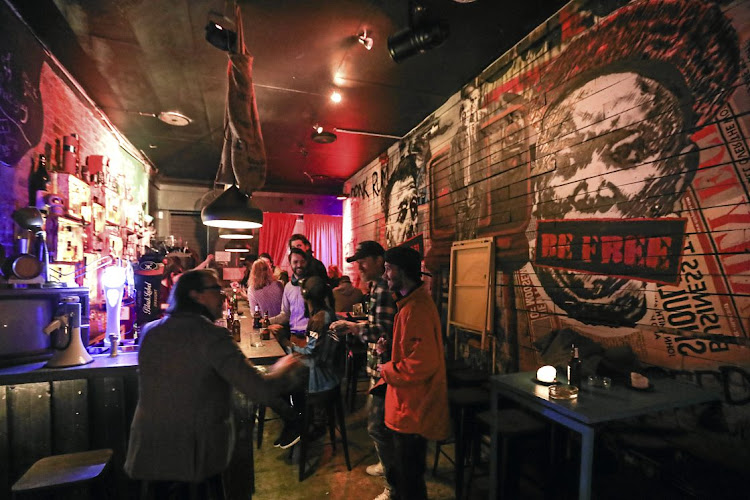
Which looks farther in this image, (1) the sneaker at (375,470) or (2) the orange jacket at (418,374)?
(1) the sneaker at (375,470)

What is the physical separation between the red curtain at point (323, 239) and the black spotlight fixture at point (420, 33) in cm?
782

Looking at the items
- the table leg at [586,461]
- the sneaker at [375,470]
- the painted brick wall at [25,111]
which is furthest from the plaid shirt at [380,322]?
the painted brick wall at [25,111]

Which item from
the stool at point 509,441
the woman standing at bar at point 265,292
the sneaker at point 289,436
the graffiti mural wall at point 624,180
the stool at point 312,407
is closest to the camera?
the graffiti mural wall at point 624,180

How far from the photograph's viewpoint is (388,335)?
2.85 m

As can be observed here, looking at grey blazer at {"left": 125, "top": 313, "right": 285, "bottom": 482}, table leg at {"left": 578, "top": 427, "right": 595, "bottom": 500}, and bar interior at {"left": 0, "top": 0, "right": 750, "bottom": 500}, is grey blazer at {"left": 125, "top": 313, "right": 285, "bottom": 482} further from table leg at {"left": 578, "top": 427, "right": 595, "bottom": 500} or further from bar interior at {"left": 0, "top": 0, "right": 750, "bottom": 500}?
table leg at {"left": 578, "top": 427, "right": 595, "bottom": 500}

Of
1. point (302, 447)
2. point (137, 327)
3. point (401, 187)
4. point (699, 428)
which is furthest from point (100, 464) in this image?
point (401, 187)

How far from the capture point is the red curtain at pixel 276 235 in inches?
419

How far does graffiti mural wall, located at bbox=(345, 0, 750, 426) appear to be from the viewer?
210cm

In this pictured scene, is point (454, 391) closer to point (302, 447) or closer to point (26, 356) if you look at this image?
Answer: point (302, 447)

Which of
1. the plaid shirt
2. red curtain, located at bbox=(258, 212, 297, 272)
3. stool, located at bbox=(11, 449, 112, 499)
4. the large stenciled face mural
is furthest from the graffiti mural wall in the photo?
red curtain, located at bbox=(258, 212, 297, 272)

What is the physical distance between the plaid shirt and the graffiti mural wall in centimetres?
145

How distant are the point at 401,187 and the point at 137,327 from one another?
4.55 m

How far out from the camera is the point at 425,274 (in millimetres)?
3498

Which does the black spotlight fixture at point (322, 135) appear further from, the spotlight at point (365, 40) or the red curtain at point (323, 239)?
the red curtain at point (323, 239)
